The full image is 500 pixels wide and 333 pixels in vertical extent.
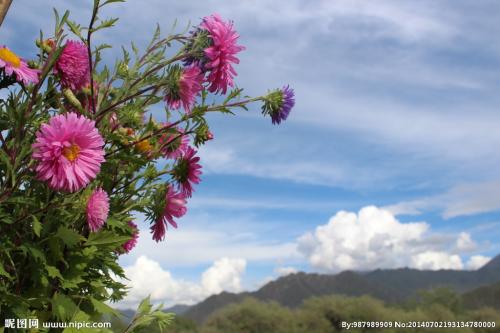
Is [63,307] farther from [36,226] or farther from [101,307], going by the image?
[36,226]

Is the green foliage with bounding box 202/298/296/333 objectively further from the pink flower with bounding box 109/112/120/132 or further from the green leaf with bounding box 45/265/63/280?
the green leaf with bounding box 45/265/63/280

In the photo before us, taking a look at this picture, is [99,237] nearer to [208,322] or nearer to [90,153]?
[90,153]

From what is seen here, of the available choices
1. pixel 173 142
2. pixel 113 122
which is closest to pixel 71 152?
pixel 113 122

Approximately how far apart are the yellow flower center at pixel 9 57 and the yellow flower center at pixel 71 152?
1.51ft

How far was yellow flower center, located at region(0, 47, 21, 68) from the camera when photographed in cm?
190

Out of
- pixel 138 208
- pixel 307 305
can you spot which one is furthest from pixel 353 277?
pixel 138 208

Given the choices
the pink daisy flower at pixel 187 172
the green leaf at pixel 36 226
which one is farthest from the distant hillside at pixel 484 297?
the green leaf at pixel 36 226

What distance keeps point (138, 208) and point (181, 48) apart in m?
0.71

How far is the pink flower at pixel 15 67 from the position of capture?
188 cm

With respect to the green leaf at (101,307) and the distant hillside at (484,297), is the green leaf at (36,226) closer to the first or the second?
the green leaf at (101,307)

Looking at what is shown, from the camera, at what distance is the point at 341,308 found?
43.6m

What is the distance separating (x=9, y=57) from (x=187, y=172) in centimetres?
89

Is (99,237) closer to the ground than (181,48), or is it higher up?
closer to the ground

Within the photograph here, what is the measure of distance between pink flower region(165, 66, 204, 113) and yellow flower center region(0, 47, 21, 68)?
0.56 m
